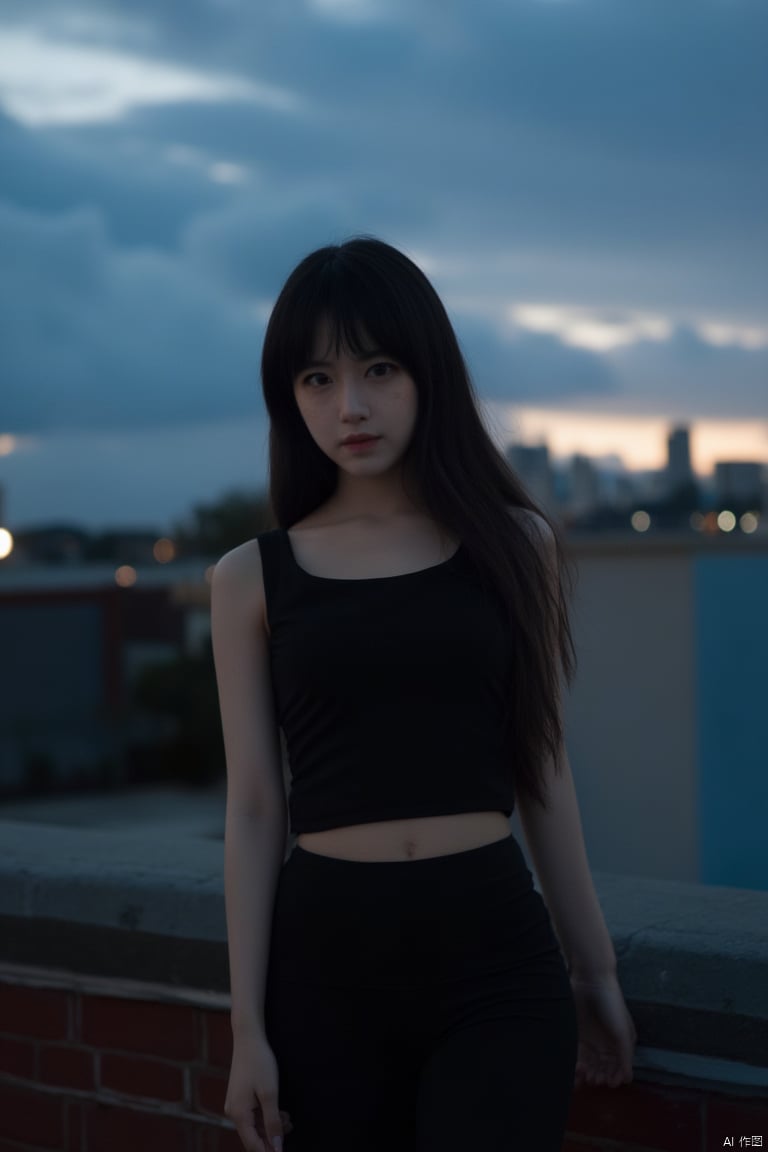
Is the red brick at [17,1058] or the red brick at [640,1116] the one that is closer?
the red brick at [640,1116]

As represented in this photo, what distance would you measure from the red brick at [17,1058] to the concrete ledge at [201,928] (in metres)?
0.17

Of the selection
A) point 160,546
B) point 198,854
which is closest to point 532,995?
point 198,854

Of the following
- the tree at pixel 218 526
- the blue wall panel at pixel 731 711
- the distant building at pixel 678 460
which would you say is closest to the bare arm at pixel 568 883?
the blue wall panel at pixel 731 711

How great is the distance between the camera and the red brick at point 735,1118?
2098 millimetres

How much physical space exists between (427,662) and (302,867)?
1.11 feet

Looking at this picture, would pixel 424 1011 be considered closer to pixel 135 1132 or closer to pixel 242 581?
pixel 242 581

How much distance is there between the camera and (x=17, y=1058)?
279 centimetres

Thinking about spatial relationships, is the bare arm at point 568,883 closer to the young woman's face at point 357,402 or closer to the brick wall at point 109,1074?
the young woman's face at point 357,402

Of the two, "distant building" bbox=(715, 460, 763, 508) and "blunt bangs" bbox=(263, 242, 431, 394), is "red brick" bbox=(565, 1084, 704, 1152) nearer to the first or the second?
"blunt bangs" bbox=(263, 242, 431, 394)

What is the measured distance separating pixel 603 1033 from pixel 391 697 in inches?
25.9

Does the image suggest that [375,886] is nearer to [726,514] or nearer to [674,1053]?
[674,1053]

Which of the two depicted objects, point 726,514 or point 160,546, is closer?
point 726,514

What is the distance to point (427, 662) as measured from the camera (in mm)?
1915

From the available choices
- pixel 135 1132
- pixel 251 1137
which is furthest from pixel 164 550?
pixel 251 1137
